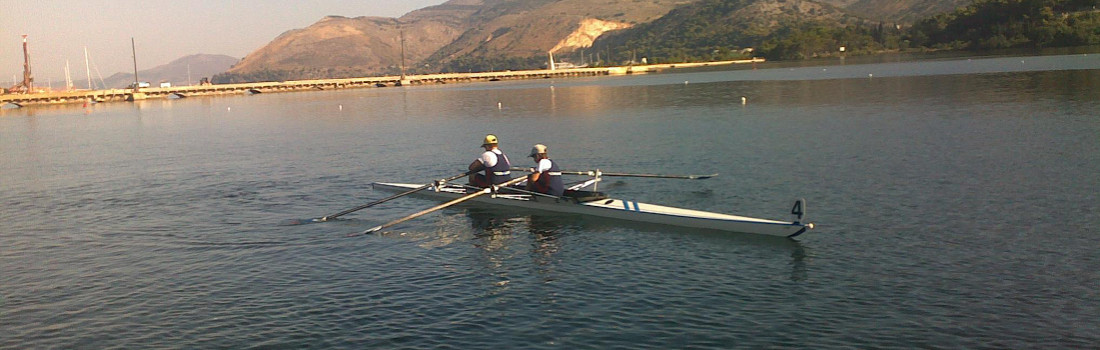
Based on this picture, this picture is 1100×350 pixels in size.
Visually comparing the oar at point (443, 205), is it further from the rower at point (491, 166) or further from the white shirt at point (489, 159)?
the white shirt at point (489, 159)

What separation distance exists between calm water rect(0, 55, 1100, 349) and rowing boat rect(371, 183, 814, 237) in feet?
0.94

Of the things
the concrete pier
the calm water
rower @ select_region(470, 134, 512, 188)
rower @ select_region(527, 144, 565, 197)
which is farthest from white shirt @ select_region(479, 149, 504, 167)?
the concrete pier

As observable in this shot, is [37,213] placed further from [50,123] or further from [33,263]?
[50,123]

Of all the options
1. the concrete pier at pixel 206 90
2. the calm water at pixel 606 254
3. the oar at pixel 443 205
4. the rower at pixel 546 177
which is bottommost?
the calm water at pixel 606 254

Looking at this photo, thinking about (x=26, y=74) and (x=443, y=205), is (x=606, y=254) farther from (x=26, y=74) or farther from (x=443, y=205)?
(x=26, y=74)

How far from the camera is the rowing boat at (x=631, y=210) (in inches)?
728

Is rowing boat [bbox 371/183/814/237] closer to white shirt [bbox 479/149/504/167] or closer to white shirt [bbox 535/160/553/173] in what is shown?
white shirt [bbox 535/160/553/173]

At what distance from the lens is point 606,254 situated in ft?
60.7

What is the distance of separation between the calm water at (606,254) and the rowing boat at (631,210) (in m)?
0.29

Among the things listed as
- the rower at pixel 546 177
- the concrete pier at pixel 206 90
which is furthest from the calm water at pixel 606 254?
the concrete pier at pixel 206 90

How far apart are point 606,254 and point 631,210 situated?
2.82 meters

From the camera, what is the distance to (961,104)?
167ft

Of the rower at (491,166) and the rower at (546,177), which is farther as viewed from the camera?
the rower at (491,166)

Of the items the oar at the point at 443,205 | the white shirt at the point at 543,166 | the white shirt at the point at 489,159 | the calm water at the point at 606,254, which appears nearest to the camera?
the calm water at the point at 606,254
